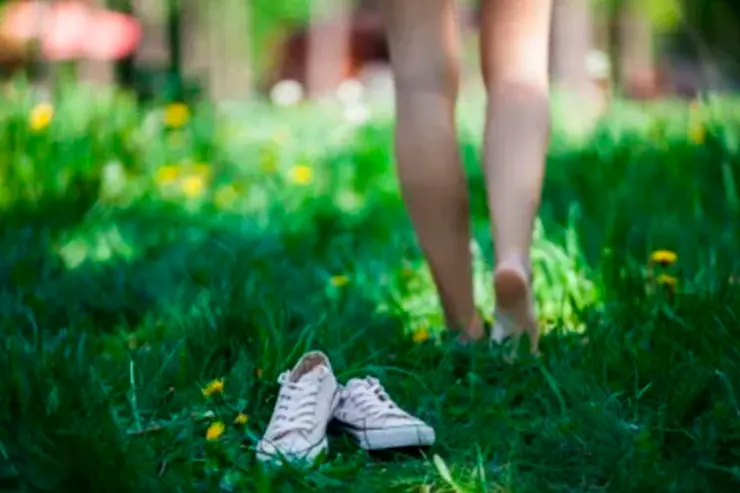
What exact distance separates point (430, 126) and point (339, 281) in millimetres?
768

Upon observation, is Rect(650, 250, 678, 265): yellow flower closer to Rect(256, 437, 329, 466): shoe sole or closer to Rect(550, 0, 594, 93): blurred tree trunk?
Rect(256, 437, 329, 466): shoe sole

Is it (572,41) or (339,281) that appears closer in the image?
(339,281)

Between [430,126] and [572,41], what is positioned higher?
Answer: [430,126]

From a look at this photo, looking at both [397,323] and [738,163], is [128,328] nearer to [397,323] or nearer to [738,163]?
[397,323]

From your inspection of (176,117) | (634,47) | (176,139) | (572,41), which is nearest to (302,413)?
(176,139)

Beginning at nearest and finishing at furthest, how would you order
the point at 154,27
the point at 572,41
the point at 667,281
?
the point at 667,281, the point at 572,41, the point at 154,27

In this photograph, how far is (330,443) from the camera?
2246mm

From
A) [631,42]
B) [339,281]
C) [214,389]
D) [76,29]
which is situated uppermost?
[214,389]

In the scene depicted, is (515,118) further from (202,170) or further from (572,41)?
(572,41)

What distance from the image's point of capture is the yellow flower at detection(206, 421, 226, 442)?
2.18m

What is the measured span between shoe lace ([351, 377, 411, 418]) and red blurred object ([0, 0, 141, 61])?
6.56 meters

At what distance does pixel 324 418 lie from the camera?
7.18ft

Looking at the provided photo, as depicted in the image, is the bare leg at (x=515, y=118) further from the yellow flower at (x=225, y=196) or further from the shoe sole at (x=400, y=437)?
the yellow flower at (x=225, y=196)

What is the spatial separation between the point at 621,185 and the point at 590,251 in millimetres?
1078
